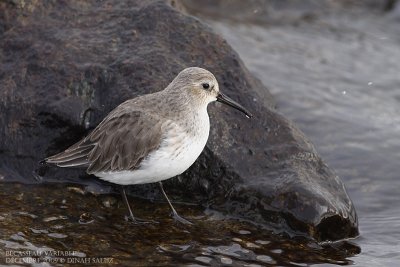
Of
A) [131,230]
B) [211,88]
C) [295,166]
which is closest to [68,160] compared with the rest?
[131,230]

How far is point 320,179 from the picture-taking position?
293 inches

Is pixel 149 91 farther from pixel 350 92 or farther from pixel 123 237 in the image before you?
pixel 350 92

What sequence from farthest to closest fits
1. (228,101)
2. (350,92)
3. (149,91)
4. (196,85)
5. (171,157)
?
1. (350,92)
2. (149,91)
3. (228,101)
4. (196,85)
5. (171,157)

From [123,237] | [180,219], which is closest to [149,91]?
[180,219]

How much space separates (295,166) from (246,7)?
315 inches

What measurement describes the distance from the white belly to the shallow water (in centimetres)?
187

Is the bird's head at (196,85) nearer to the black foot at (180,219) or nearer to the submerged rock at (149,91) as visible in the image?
the submerged rock at (149,91)

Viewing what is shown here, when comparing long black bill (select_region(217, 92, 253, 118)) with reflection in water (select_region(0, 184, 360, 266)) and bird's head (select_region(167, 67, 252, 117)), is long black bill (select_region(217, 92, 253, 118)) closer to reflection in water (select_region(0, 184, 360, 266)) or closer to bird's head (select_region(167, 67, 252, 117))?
bird's head (select_region(167, 67, 252, 117))

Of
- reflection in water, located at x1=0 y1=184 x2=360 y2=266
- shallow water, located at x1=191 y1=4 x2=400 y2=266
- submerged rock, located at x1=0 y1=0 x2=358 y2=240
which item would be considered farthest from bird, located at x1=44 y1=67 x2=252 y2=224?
shallow water, located at x1=191 y1=4 x2=400 y2=266

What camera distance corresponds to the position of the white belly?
6.71 meters

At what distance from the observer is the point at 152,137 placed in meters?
6.85

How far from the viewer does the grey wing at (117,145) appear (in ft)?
22.6

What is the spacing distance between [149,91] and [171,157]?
3.98 feet

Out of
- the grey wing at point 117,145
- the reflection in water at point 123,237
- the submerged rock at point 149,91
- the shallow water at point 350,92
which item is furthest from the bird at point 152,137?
the shallow water at point 350,92
